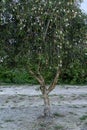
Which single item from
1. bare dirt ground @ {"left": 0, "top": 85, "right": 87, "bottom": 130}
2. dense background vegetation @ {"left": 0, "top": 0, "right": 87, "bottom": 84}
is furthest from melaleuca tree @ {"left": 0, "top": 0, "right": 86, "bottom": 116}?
bare dirt ground @ {"left": 0, "top": 85, "right": 87, "bottom": 130}

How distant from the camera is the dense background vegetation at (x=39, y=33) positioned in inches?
267

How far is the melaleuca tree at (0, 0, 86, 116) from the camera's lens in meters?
6.78

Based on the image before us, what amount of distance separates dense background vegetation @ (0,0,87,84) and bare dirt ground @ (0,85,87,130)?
A: 1.13 metres

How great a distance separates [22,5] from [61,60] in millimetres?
1235

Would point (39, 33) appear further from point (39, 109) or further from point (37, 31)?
point (39, 109)

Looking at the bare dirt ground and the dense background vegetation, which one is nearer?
the dense background vegetation

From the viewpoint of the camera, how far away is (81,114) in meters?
8.36

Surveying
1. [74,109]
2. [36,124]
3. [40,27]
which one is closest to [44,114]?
[36,124]

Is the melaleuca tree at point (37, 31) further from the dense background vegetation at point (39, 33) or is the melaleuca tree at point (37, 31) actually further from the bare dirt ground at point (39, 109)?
the bare dirt ground at point (39, 109)

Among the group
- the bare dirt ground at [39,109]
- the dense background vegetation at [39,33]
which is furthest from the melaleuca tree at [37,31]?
the bare dirt ground at [39,109]

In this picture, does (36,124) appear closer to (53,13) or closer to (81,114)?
(81,114)

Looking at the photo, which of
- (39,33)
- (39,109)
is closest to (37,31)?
(39,33)

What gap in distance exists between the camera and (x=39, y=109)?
29.2 feet

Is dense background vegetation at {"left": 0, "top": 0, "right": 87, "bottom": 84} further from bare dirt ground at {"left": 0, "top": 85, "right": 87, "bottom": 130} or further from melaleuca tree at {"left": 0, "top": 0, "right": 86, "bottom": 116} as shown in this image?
bare dirt ground at {"left": 0, "top": 85, "right": 87, "bottom": 130}
